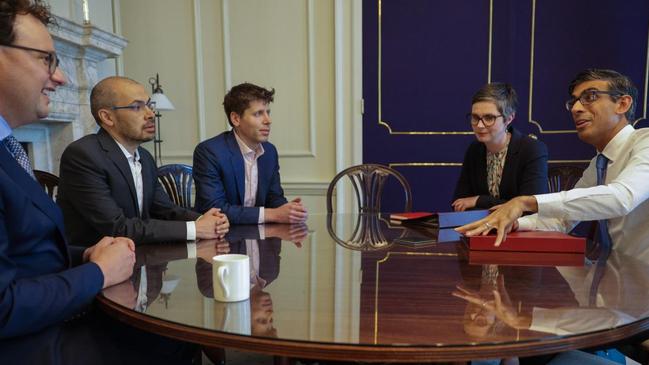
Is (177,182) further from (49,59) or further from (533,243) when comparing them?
(533,243)

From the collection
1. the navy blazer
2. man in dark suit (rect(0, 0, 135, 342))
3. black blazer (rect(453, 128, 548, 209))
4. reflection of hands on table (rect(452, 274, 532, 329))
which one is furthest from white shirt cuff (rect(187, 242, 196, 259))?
black blazer (rect(453, 128, 548, 209))

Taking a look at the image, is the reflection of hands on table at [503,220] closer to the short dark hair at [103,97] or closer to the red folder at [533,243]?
the red folder at [533,243]

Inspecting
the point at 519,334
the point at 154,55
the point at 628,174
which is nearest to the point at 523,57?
the point at 628,174

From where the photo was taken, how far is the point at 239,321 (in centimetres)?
78

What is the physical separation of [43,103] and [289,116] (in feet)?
8.48

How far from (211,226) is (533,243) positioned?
0.94m

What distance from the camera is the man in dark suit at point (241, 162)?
203 cm

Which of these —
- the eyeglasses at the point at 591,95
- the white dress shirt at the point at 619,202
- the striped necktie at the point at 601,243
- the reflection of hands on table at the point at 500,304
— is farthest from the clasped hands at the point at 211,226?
the eyeglasses at the point at 591,95

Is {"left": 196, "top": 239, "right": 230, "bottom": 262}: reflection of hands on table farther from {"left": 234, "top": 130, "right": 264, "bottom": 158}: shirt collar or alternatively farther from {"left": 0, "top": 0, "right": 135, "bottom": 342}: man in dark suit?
{"left": 234, "top": 130, "right": 264, "bottom": 158}: shirt collar

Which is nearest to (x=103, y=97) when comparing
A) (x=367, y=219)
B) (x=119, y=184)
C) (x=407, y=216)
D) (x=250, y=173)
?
(x=119, y=184)

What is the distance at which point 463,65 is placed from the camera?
11.2ft

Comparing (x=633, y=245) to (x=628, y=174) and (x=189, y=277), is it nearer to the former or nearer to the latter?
(x=628, y=174)

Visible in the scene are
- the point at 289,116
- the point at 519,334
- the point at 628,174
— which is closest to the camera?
the point at 519,334

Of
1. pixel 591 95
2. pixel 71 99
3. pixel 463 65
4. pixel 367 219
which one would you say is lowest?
pixel 367 219
